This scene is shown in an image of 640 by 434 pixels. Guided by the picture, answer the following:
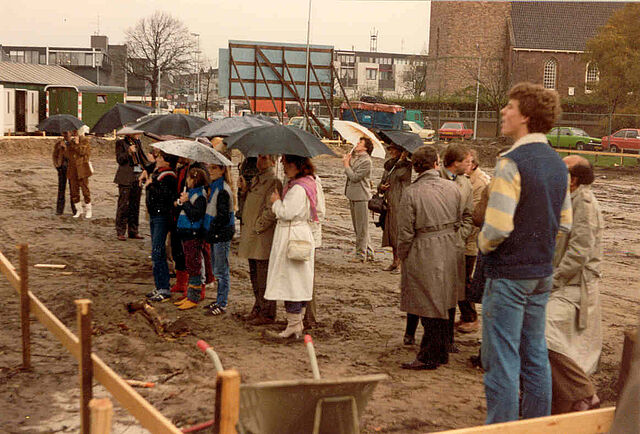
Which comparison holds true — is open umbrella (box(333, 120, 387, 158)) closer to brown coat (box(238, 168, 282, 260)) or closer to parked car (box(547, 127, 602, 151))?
brown coat (box(238, 168, 282, 260))

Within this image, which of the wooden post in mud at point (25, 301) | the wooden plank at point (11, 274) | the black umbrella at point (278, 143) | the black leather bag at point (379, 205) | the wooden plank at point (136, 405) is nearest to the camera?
the wooden plank at point (136, 405)

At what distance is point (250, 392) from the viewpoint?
3.07 m

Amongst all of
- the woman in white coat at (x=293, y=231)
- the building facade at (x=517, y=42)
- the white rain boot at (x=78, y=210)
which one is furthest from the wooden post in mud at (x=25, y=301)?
the building facade at (x=517, y=42)

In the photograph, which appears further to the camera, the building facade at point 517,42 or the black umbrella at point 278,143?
the building facade at point 517,42

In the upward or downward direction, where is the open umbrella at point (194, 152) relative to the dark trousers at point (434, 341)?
upward

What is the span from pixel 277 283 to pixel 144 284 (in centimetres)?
313

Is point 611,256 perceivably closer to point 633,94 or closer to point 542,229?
point 542,229

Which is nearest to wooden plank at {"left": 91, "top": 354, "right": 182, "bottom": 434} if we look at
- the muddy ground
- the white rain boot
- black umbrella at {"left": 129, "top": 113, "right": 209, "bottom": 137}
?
the muddy ground

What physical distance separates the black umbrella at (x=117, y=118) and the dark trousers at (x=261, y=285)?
4.93m

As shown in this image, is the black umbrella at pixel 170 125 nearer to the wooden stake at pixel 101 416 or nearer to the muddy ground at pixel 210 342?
the muddy ground at pixel 210 342

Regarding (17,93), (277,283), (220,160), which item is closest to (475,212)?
(277,283)

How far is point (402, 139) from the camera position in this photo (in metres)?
10.1

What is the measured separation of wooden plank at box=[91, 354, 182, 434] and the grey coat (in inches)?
293

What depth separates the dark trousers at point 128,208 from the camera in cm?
1266
